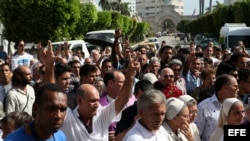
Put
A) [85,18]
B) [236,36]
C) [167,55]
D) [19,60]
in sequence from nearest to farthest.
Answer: [167,55] < [19,60] < [236,36] < [85,18]

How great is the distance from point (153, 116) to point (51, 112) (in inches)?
44.7

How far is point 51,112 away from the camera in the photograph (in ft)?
12.1

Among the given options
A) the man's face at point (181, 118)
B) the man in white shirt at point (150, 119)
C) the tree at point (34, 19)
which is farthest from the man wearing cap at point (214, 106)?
the tree at point (34, 19)

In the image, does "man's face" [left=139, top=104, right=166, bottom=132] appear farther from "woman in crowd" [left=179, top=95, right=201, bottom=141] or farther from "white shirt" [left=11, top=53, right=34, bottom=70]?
"white shirt" [left=11, top=53, right=34, bottom=70]

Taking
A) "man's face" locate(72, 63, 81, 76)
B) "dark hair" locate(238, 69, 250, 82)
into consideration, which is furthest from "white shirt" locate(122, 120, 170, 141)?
"man's face" locate(72, 63, 81, 76)

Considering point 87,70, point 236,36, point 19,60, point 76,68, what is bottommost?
point 236,36

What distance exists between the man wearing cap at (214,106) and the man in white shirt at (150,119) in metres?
1.74

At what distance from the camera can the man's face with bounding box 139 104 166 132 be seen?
4559 mm

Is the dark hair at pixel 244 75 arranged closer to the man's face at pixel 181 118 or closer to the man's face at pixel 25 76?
the man's face at pixel 181 118

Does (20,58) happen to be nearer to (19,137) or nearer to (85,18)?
(19,137)

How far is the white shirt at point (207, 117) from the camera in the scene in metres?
6.26

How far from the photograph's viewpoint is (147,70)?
381 inches

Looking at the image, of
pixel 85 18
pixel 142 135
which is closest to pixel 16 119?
pixel 142 135

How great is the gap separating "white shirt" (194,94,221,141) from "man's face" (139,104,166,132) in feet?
5.90
